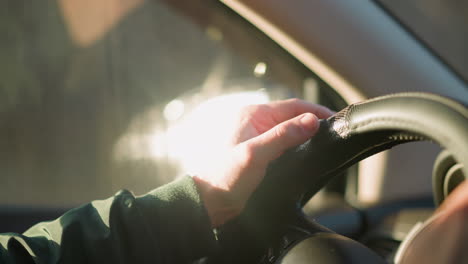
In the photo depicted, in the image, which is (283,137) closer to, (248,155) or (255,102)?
(248,155)

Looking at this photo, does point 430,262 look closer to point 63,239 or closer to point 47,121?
point 63,239

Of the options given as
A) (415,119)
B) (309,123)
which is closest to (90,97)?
(309,123)

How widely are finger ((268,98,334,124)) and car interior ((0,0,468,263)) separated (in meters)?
0.13

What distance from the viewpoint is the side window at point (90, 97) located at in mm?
4328

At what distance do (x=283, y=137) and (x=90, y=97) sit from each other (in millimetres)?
3968

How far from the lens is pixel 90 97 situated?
4945 mm

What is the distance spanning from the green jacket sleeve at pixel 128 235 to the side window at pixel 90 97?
2620 mm

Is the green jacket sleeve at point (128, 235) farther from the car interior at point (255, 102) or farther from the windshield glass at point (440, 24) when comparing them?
the windshield glass at point (440, 24)

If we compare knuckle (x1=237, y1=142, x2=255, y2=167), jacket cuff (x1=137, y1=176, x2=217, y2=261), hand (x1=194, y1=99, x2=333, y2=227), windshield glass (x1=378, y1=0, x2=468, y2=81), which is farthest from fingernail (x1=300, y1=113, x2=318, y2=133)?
windshield glass (x1=378, y1=0, x2=468, y2=81)

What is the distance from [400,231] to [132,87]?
3236 mm

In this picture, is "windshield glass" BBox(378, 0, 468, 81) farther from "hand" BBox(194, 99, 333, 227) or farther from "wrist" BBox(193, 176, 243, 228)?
"wrist" BBox(193, 176, 243, 228)

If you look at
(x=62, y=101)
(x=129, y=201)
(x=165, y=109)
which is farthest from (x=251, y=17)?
(x=62, y=101)

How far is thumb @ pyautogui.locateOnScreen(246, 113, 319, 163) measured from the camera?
3.58ft

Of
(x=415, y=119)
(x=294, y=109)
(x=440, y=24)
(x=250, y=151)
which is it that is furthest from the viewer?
(x=440, y=24)
